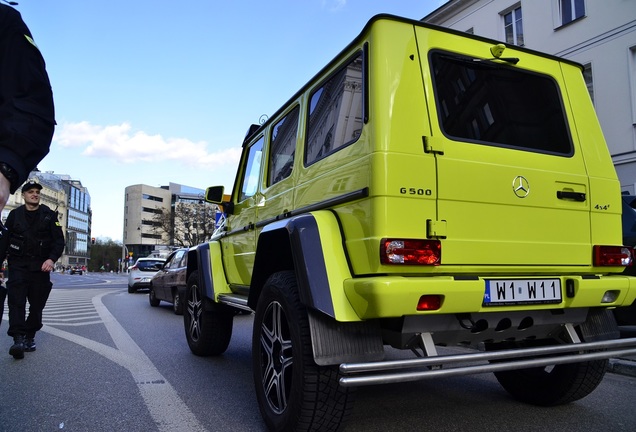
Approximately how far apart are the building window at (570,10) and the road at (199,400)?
15.2 m

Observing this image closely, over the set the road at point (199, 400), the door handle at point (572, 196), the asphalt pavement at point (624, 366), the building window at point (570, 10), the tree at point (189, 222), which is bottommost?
the road at point (199, 400)

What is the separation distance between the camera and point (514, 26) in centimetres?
1894

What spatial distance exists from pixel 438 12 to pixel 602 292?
2178cm

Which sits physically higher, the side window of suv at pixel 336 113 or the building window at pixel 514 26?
the building window at pixel 514 26

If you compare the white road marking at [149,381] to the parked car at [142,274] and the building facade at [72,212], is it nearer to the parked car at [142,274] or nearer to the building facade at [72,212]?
the parked car at [142,274]

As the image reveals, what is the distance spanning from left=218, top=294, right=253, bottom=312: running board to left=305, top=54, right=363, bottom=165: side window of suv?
3.91ft

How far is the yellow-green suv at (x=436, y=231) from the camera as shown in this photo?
254cm

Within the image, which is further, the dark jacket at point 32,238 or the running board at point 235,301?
the dark jacket at point 32,238

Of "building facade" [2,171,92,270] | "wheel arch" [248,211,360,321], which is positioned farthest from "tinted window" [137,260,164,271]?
"building facade" [2,171,92,270]

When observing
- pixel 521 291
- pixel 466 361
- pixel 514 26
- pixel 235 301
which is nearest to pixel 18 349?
pixel 235 301

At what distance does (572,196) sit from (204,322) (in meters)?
3.66

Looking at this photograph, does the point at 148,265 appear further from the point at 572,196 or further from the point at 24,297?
the point at 572,196

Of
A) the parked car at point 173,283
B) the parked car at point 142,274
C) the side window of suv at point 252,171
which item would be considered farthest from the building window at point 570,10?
the parked car at point 142,274

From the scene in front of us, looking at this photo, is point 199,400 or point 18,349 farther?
point 18,349
